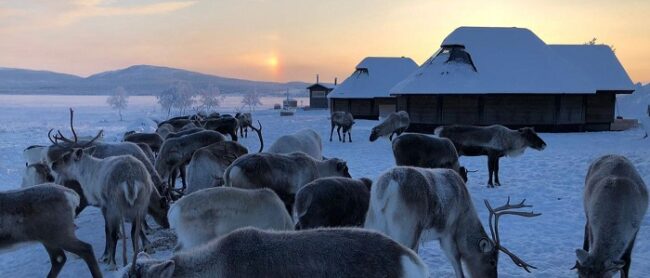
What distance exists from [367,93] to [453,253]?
34131mm

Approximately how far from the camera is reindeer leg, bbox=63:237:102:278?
18.9 ft

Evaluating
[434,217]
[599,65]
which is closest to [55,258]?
[434,217]

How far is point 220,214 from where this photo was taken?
5.43 metres

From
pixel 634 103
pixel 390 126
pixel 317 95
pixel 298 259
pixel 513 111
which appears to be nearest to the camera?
pixel 298 259

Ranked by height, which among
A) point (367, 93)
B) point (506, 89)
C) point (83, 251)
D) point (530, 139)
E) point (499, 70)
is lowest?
point (83, 251)

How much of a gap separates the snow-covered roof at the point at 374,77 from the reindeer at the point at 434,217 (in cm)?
3330

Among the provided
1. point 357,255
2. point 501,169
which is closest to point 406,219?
point 357,255

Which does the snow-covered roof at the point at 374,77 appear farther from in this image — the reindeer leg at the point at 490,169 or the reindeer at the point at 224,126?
the reindeer leg at the point at 490,169

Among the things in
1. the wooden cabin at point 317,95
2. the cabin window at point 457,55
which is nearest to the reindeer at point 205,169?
the cabin window at point 457,55

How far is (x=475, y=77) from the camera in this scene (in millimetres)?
26203

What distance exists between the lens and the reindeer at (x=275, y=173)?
7328 mm

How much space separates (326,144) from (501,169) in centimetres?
954

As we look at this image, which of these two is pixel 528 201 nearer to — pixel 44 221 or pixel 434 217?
pixel 434 217

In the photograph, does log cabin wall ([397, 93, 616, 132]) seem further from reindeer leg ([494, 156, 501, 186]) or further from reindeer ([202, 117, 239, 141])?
reindeer leg ([494, 156, 501, 186])
